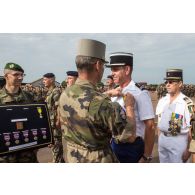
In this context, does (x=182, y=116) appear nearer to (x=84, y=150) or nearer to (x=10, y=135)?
(x=84, y=150)

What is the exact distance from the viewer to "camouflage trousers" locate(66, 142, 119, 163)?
260 cm

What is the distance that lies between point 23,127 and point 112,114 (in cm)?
102

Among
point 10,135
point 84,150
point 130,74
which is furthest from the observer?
point 130,74

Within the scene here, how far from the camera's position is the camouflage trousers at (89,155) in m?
2.60

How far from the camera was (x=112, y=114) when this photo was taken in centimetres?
241

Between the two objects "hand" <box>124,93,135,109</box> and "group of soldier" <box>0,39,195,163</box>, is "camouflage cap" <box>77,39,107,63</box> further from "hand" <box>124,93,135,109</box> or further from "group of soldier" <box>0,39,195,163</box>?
"hand" <box>124,93,135,109</box>

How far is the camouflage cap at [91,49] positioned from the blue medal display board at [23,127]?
849mm

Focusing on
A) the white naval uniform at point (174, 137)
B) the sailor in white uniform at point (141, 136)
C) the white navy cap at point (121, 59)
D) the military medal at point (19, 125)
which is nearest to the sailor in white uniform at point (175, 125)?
the white naval uniform at point (174, 137)

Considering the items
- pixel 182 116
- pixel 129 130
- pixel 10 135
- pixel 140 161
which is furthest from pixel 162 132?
pixel 10 135

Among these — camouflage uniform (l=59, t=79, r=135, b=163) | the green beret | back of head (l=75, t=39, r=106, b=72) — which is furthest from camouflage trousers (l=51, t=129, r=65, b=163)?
back of head (l=75, t=39, r=106, b=72)

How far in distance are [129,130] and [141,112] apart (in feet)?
2.25

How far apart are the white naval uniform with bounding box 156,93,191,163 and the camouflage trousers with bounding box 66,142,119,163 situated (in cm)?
167

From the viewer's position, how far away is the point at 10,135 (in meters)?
2.83

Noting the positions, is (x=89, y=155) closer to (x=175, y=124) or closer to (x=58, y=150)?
(x=175, y=124)
